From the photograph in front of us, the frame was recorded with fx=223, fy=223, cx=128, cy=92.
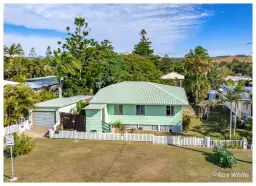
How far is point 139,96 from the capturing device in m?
22.1

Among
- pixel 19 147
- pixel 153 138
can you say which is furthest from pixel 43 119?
pixel 153 138

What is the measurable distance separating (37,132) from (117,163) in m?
10.3

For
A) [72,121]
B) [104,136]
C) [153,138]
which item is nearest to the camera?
[153,138]

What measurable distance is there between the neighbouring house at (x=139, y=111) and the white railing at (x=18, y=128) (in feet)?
19.3

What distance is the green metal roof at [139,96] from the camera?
2102 cm

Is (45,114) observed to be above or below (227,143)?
above

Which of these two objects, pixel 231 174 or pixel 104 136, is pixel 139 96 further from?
pixel 231 174

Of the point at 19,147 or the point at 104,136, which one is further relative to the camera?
the point at 104,136

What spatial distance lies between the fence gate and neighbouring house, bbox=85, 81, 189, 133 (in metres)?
0.79

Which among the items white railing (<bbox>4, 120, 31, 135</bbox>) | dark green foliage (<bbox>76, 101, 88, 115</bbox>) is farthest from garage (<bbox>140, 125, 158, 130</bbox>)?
white railing (<bbox>4, 120, 31, 135</bbox>)

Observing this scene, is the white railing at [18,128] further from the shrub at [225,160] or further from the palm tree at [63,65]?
the shrub at [225,160]

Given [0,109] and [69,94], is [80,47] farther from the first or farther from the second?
[0,109]

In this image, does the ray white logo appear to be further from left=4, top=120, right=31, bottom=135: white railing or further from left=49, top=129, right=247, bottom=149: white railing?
left=4, top=120, right=31, bottom=135: white railing

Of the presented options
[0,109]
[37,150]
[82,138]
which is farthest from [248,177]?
[0,109]
